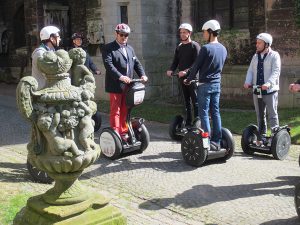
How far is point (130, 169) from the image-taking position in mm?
7086

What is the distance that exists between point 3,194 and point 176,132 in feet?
13.2

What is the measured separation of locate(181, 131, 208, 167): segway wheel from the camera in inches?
274

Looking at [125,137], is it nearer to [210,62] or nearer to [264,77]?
[210,62]

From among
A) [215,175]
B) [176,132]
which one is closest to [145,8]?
[176,132]

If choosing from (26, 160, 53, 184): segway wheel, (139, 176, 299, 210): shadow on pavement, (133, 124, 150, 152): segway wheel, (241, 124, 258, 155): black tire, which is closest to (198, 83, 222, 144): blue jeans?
(241, 124, 258, 155): black tire

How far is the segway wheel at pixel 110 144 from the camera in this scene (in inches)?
291

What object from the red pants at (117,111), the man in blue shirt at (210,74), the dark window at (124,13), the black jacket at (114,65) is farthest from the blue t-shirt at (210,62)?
the dark window at (124,13)

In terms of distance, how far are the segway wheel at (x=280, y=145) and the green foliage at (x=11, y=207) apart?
12.3 ft

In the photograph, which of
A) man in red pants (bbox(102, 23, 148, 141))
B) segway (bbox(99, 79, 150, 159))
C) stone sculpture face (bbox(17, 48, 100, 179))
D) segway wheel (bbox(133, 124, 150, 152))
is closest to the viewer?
stone sculpture face (bbox(17, 48, 100, 179))

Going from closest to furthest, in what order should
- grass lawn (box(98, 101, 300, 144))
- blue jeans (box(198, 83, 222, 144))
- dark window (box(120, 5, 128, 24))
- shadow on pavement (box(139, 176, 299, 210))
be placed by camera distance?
1. shadow on pavement (box(139, 176, 299, 210))
2. blue jeans (box(198, 83, 222, 144))
3. grass lawn (box(98, 101, 300, 144))
4. dark window (box(120, 5, 128, 24))

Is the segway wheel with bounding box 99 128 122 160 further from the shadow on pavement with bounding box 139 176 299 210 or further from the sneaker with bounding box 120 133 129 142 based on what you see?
the shadow on pavement with bounding box 139 176 299 210

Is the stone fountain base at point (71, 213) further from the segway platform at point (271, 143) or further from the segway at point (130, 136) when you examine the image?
the segway platform at point (271, 143)

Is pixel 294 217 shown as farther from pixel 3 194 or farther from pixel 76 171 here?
pixel 3 194

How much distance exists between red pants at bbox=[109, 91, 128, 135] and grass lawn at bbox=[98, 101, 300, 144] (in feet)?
9.77
